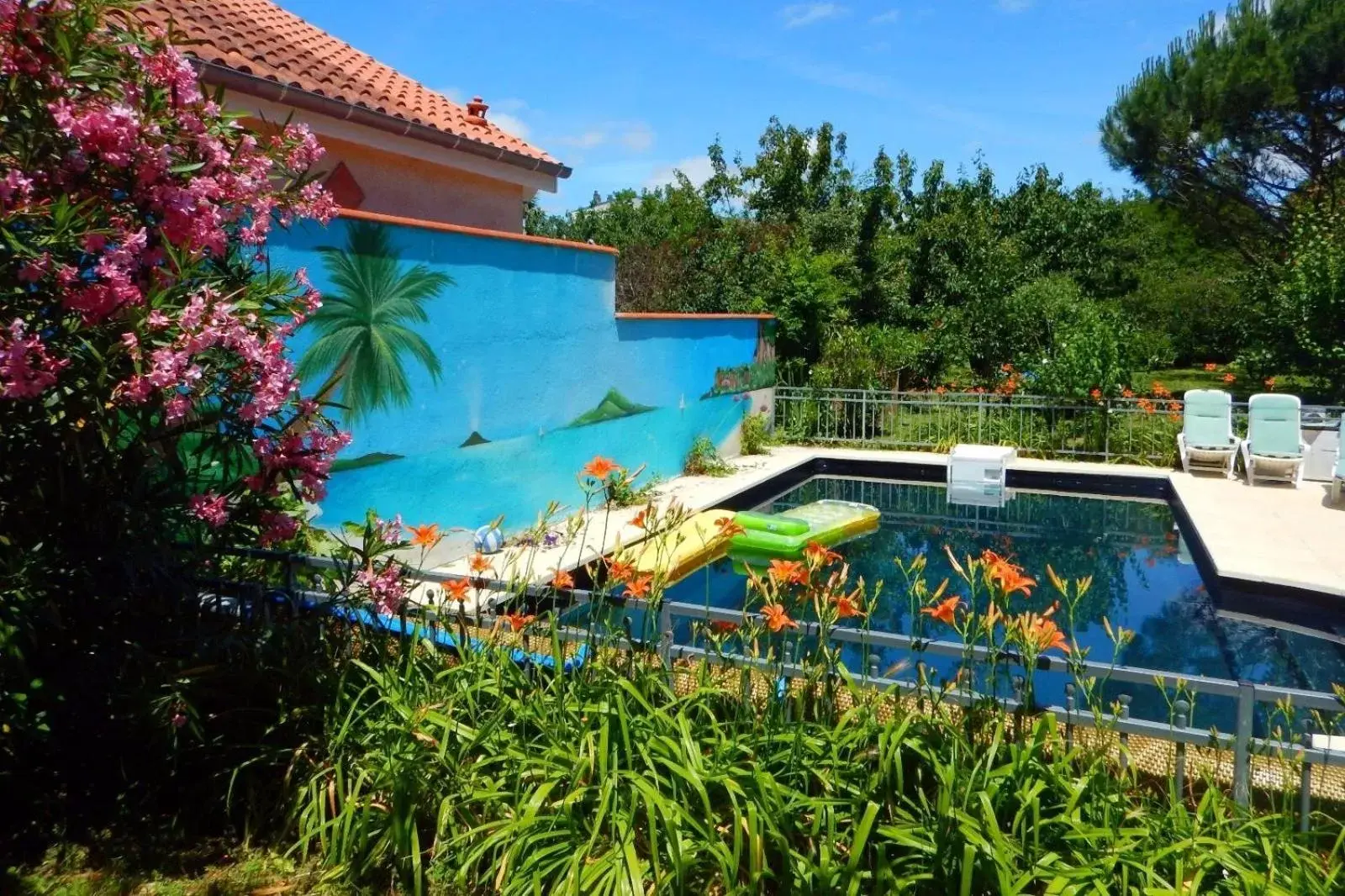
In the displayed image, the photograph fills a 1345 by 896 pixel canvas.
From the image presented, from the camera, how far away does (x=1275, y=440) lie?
13633 mm

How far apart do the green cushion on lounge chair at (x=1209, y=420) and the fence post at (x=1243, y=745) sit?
1280 cm

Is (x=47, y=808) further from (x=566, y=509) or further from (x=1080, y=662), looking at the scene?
(x=566, y=509)

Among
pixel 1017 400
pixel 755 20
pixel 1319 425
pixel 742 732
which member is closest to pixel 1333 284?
pixel 1319 425

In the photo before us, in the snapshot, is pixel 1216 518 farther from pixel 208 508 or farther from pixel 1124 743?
pixel 208 508

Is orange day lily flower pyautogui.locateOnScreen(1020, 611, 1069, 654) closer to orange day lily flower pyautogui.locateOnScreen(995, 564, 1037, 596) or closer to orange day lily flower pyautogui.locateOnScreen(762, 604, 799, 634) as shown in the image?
orange day lily flower pyautogui.locateOnScreen(995, 564, 1037, 596)

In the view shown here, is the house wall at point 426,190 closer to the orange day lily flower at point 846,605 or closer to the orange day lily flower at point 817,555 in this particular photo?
the orange day lily flower at point 817,555

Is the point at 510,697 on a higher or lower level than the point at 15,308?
lower

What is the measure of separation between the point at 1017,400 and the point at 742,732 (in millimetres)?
14412

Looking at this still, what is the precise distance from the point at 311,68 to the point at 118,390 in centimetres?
723

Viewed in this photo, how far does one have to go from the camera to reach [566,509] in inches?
447

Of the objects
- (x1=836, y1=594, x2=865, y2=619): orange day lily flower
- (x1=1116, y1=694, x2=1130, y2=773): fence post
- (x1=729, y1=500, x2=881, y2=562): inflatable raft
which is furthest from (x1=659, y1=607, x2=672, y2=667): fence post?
(x1=729, y1=500, x2=881, y2=562): inflatable raft

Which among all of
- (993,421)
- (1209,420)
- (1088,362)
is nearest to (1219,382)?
(1088,362)

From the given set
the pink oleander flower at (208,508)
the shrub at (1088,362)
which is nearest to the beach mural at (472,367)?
the pink oleander flower at (208,508)

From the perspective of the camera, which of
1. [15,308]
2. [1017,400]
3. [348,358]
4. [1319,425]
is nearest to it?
[15,308]
